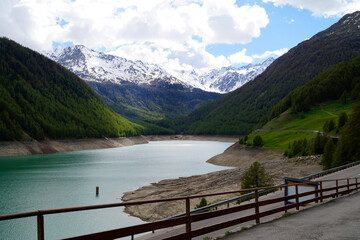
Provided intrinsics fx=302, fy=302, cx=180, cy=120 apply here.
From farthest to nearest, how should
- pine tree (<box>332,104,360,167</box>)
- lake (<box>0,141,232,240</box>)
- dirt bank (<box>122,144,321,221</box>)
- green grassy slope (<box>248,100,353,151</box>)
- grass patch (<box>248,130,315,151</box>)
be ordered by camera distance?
green grassy slope (<box>248,100,353,151</box>) < grass patch (<box>248,130,315,151</box>) < pine tree (<box>332,104,360,167</box>) < dirt bank (<box>122,144,321,221</box>) < lake (<box>0,141,232,240</box>)

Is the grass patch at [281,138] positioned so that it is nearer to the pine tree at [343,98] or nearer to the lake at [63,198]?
the pine tree at [343,98]

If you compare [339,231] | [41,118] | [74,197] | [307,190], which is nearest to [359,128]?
[307,190]

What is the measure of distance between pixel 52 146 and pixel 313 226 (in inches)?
5829

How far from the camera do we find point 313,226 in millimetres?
12070

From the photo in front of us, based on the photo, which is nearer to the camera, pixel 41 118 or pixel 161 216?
pixel 161 216

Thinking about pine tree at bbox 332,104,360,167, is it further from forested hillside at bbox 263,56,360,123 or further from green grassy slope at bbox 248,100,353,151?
forested hillside at bbox 263,56,360,123

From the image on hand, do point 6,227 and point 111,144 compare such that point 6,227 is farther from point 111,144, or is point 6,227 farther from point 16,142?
point 111,144

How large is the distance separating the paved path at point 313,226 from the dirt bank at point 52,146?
125748 millimetres

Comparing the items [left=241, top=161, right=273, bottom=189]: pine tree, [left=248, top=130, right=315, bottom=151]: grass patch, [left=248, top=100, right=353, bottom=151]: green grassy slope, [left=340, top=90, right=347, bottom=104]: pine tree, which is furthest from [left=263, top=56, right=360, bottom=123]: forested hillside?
[left=241, top=161, right=273, bottom=189]: pine tree

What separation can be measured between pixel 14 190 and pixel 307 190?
4816 centimetres

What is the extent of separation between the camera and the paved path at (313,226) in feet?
35.1

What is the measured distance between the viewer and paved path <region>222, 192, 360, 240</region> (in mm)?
10703

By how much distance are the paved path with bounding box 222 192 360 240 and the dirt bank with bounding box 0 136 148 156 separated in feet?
413

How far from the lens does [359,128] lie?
46594mm
